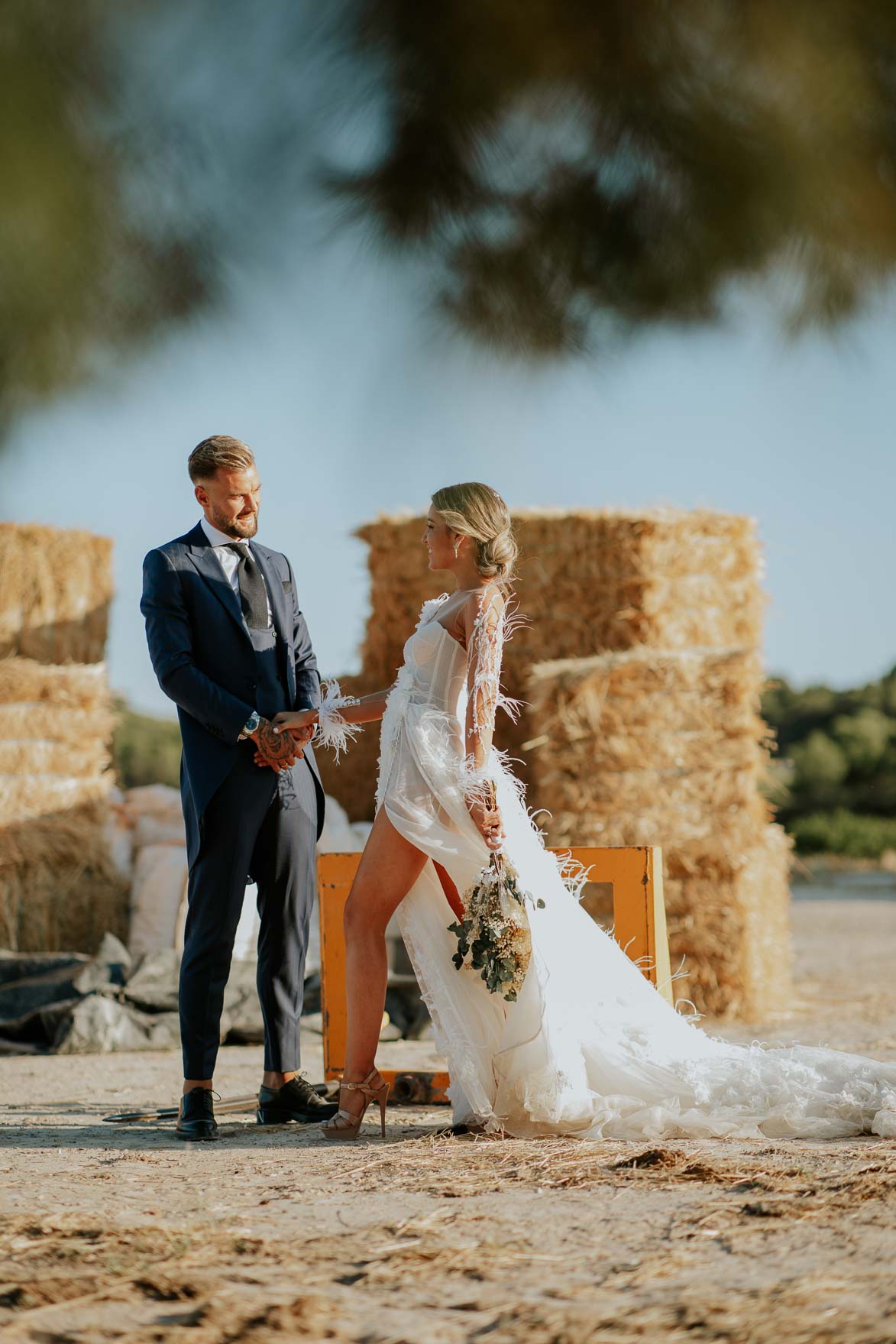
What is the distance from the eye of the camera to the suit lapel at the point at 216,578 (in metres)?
3.43

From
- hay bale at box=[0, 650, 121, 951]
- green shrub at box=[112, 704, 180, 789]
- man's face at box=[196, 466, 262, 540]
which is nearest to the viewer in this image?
man's face at box=[196, 466, 262, 540]

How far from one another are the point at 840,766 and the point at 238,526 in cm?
1499

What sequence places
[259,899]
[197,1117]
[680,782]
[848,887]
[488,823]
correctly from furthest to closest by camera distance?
[848,887]
[680,782]
[259,899]
[197,1117]
[488,823]

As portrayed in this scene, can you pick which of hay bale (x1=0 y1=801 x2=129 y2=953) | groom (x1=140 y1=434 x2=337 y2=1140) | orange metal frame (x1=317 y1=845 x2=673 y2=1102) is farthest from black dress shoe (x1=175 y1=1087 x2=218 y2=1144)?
hay bale (x1=0 y1=801 x2=129 y2=953)

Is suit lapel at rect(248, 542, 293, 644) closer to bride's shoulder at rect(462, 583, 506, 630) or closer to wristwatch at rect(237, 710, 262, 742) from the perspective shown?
wristwatch at rect(237, 710, 262, 742)

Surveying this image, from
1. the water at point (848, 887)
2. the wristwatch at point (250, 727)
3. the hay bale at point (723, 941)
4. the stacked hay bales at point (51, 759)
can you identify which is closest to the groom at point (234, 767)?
the wristwatch at point (250, 727)

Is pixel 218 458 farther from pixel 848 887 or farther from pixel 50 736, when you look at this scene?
pixel 848 887

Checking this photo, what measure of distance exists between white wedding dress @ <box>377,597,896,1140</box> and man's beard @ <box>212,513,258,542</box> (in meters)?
0.52

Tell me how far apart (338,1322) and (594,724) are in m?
4.25

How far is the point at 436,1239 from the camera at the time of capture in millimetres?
2080

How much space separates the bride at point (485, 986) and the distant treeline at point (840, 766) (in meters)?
14.0

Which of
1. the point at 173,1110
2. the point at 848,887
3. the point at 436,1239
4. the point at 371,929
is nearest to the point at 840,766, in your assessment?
the point at 848,887

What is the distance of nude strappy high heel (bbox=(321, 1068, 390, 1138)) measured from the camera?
124 inches

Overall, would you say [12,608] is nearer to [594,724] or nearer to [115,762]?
[115,762]
